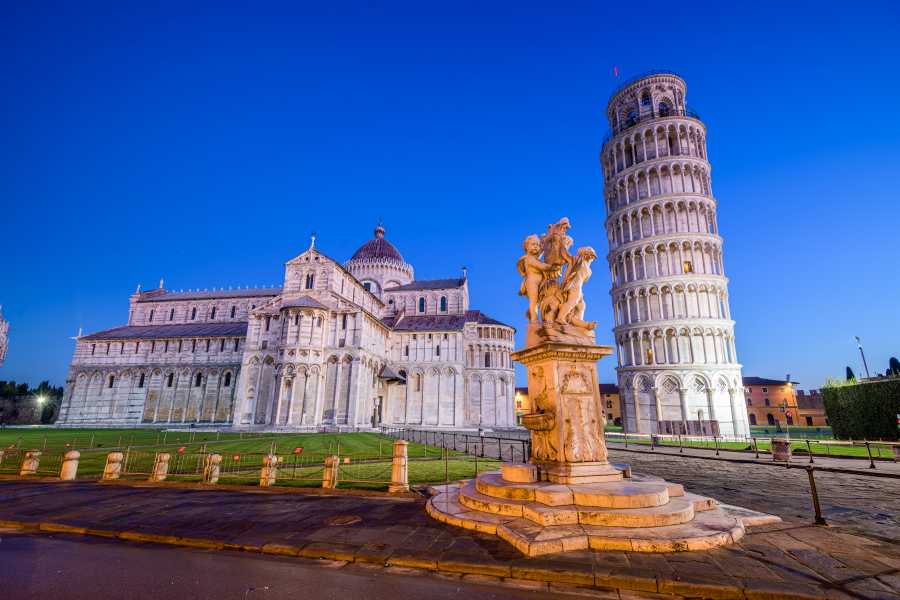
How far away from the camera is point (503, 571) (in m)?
4.56

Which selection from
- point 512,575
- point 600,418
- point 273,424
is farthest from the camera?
point 273,424

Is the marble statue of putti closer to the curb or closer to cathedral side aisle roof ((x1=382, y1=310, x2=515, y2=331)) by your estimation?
the curb

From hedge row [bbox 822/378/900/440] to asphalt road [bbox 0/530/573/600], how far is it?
33.2m

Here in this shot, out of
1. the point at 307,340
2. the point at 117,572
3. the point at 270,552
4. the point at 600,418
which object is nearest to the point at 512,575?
the point at 270,552

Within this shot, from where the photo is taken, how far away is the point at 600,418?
24.7ft

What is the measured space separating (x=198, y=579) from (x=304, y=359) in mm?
34750

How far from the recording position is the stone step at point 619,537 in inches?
196

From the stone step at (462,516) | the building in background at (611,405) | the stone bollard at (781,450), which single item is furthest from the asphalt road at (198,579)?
the building in background at (611,405)

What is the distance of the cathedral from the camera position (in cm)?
3797

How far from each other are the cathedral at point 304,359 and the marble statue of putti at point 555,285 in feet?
106

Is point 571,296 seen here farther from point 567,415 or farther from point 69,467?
point 69,467

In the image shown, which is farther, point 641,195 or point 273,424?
point 641,195

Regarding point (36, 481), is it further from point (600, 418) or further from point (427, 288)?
point (427, 288)

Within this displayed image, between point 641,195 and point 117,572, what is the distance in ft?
153
